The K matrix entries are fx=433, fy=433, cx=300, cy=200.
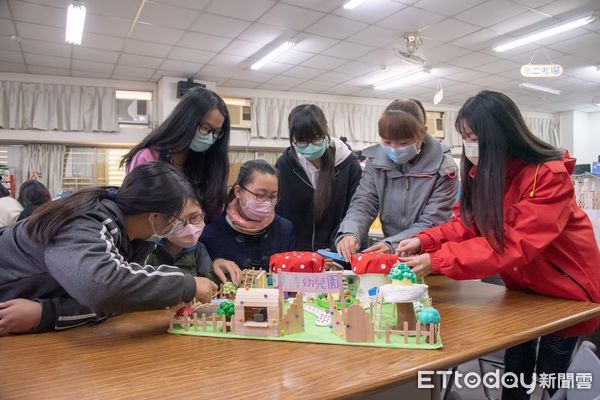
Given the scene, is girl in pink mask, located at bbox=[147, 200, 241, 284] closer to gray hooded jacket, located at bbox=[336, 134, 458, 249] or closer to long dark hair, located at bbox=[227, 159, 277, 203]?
long dark hair, located at bbox=[227, 159, 277, 203]

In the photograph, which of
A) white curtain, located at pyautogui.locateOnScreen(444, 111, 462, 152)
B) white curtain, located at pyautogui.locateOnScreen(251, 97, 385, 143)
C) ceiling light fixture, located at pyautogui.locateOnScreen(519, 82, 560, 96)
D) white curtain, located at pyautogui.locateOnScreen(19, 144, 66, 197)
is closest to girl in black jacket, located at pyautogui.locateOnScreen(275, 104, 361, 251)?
white curtain, located at pyautogui.locateOnScreen(251, 97, 385, 143)

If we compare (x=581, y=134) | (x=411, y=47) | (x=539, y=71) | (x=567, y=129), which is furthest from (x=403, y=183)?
(x=581, y=134)

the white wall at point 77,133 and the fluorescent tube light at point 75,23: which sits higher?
the fluorescent tube light at point 75,23

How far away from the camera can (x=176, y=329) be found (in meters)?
1.14

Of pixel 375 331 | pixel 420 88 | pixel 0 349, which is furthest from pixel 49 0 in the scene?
pixel 420 88

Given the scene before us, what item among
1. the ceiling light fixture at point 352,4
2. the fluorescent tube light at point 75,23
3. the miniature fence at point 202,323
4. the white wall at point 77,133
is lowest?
the miniature fence at point 202,323

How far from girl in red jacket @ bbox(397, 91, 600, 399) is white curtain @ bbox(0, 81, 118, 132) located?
626 centimetres

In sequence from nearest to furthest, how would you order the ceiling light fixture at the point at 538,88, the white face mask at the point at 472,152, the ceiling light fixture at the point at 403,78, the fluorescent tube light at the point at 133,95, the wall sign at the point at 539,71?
the white face mask at the point at 472,152 < the wall sign at the point at 539,71 < the ceiling light fixture at the point at 403,78 < the fluorescent tube light at the point at 133,95 < the ceiling light fixture at the point at 538,88

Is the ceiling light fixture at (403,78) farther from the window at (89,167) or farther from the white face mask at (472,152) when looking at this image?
the white face mask at (472,152)

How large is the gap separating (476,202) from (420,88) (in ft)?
21.9

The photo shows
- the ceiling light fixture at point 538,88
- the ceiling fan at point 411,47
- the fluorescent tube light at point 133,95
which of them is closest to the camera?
the ceiling fan at point 411,47

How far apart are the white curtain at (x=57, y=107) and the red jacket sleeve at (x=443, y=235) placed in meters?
6.11

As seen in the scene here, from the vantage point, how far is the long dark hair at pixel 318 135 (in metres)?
1.96

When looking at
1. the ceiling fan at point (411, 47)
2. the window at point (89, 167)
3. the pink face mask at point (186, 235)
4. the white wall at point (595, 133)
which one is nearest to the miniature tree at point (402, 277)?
the pink face mask at point (186, 235)
